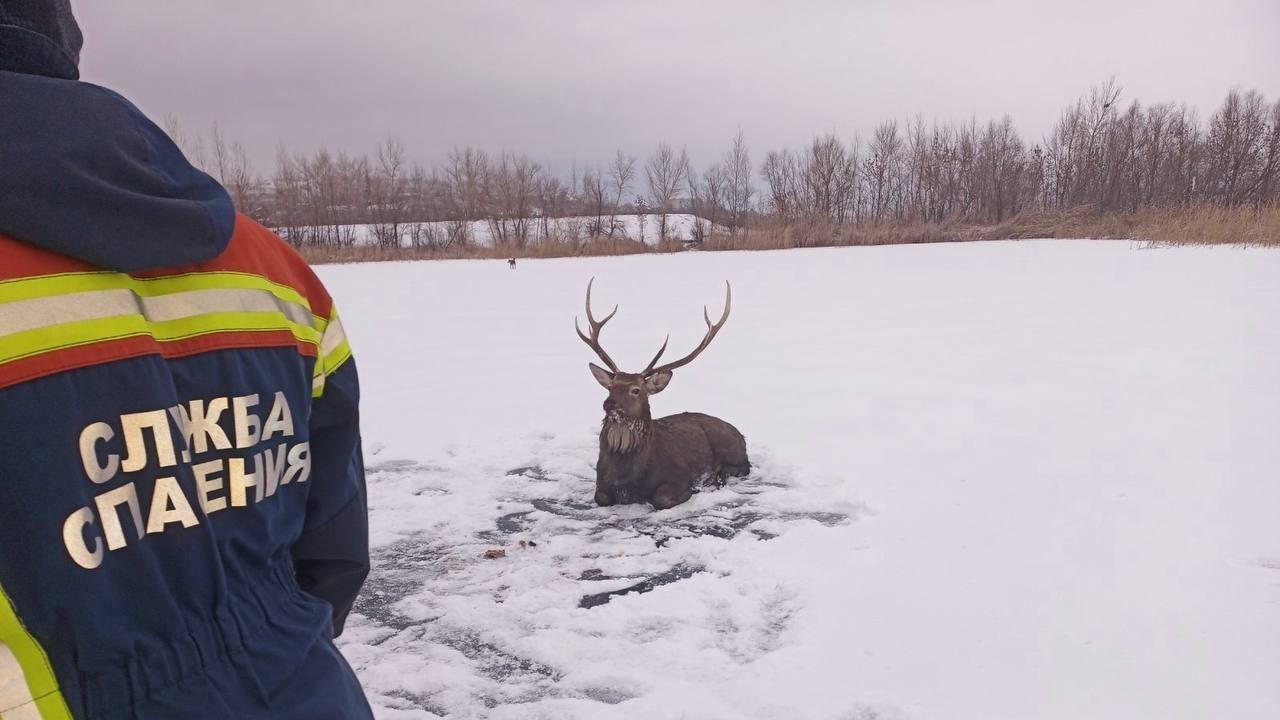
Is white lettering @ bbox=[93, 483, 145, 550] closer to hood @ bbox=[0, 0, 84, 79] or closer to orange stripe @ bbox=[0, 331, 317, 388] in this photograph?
orange stripe @ bbox=[0, 331, 317, 388]

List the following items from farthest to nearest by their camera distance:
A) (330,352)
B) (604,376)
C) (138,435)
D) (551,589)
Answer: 1. (604,376)
2. (551,589)
3. (330,352)
4. (138,435)

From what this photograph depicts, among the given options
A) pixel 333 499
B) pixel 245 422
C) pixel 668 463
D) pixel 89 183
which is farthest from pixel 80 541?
pixel 668 463

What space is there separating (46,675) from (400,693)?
2.33 m

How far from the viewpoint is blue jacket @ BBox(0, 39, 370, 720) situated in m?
0.79

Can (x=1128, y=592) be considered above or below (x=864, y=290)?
below

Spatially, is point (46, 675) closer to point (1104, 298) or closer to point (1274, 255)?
point (1104, 298)

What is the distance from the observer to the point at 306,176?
45.7 m

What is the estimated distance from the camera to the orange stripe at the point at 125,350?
0.77 metres

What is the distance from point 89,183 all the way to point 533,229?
46772mm

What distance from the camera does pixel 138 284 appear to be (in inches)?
36.1

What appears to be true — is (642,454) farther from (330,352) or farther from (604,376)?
(330,352)

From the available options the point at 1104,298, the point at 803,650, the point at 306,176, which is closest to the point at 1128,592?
the point at 803,650

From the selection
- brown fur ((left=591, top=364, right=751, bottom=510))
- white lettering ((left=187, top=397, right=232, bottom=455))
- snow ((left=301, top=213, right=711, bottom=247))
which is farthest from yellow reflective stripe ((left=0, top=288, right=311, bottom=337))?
snow ((left=301, top=213, right=711, bottom=247))

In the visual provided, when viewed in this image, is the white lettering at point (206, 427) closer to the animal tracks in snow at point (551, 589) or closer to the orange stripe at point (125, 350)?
the orange stripe at point (125, 350)
